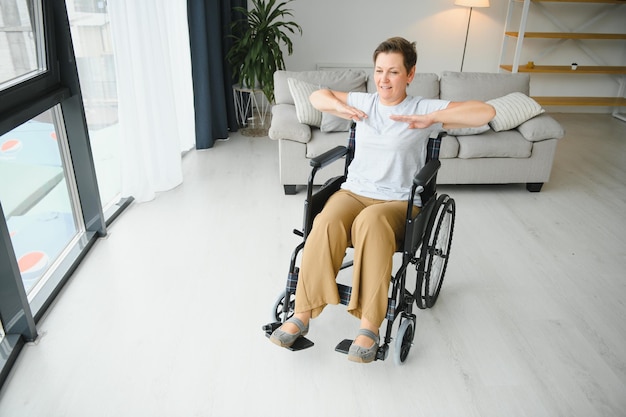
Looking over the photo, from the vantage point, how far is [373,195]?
1.99 m

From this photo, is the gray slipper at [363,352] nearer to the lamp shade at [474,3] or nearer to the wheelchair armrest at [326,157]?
the wheelchair armrest at [326,157]

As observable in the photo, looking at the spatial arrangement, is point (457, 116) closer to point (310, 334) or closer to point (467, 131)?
point (310, 334)

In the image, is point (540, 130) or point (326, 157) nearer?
point (326, 157)

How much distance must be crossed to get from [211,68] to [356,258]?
9.55ft

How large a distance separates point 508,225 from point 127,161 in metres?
2.34

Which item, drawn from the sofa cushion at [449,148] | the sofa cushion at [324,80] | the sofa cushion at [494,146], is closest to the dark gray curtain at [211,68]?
the sofa cushion at [324,80]

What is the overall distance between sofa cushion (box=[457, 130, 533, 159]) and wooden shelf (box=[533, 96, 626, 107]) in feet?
7.12

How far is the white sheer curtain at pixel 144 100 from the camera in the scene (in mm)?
2777

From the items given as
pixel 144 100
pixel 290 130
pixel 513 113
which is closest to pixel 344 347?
pixel 290 130

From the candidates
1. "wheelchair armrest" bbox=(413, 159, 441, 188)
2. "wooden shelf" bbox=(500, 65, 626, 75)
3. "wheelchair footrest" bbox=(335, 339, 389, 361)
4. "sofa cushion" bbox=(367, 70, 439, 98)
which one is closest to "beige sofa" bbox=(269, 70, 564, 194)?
"sofa cushion" bbox=(367, 70, 439, 98)

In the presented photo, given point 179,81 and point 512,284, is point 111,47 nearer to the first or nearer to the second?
point 179,81

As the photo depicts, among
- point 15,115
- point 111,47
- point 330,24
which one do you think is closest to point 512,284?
point 15,115

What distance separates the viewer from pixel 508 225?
2973mm

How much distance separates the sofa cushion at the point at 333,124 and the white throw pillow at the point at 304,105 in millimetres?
59
